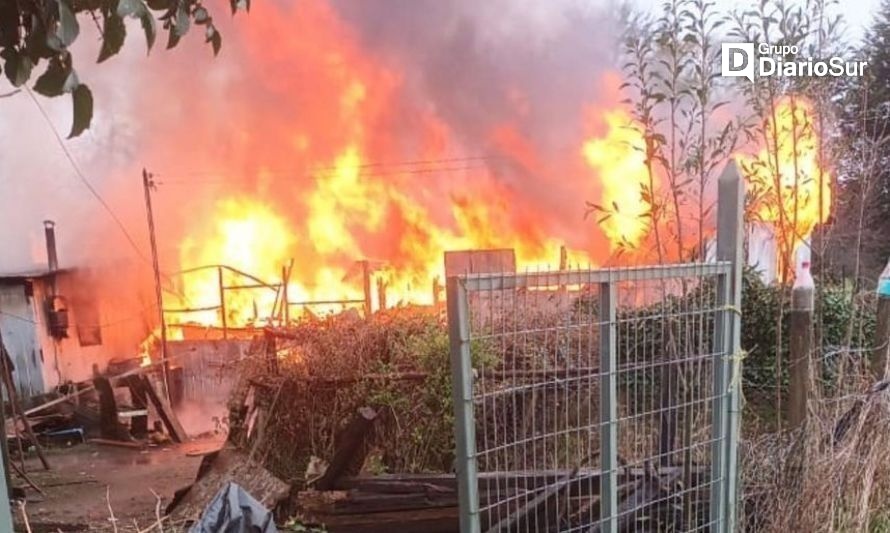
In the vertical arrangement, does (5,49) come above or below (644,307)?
above

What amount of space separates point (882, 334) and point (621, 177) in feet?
13.8

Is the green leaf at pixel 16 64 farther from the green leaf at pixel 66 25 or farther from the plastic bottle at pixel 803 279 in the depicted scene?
the plastic bottle at pixel 803 279

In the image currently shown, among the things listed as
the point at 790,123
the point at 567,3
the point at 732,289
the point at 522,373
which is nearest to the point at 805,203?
the point at 790,123

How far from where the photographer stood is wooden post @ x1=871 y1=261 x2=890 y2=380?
3.15 metres

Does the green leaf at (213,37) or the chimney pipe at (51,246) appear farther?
the chimney pipe at (51,246)

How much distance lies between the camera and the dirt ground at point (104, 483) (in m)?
5.63

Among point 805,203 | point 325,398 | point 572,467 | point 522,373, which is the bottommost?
point 325,398

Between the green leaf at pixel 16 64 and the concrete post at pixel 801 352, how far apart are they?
3155mm

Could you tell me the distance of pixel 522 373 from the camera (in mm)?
Answer: 2928

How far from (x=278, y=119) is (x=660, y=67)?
10.8 metres

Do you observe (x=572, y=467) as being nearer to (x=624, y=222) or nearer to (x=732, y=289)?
(x=732, y=289)

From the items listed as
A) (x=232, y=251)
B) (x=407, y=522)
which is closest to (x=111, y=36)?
(x=407, y=522)

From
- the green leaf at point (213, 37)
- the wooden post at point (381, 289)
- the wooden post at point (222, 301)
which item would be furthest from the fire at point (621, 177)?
the wooden post at point (222, 301)

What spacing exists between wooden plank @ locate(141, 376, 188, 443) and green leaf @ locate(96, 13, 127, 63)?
9595mm
